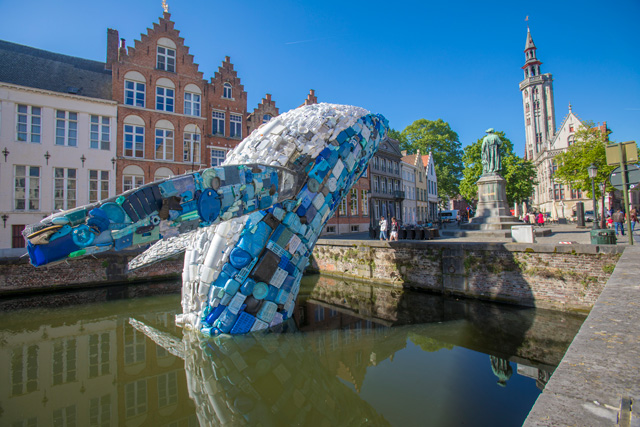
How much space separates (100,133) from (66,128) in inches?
61.8

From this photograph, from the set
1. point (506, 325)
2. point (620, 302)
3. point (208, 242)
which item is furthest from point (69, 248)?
Answer: point (506, 325)

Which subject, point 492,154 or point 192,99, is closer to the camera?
point 492,154

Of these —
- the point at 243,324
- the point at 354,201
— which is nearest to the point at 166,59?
the point at 354,201

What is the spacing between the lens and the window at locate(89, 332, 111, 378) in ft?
19.3

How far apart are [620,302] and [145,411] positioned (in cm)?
597

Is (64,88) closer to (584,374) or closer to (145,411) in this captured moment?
(145,411)

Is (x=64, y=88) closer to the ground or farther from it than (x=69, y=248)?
farther from it

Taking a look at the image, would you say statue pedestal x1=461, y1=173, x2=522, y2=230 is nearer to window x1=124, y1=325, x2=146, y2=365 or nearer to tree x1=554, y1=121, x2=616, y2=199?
tree x1=554, y1=121, x2=616, y2=199

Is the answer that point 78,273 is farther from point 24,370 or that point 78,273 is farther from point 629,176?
point 629,176

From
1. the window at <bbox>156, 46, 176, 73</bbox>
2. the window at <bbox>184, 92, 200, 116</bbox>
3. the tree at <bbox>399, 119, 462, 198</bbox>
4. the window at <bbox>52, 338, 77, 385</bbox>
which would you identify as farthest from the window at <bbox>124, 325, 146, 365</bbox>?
the tree at <bbox>399, 119, 462, 198</bbox>

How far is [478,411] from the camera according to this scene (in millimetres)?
4305

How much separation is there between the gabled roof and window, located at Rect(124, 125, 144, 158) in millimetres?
2192

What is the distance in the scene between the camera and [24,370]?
584 centimetres

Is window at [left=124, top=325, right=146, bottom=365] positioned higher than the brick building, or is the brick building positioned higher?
the brick building
